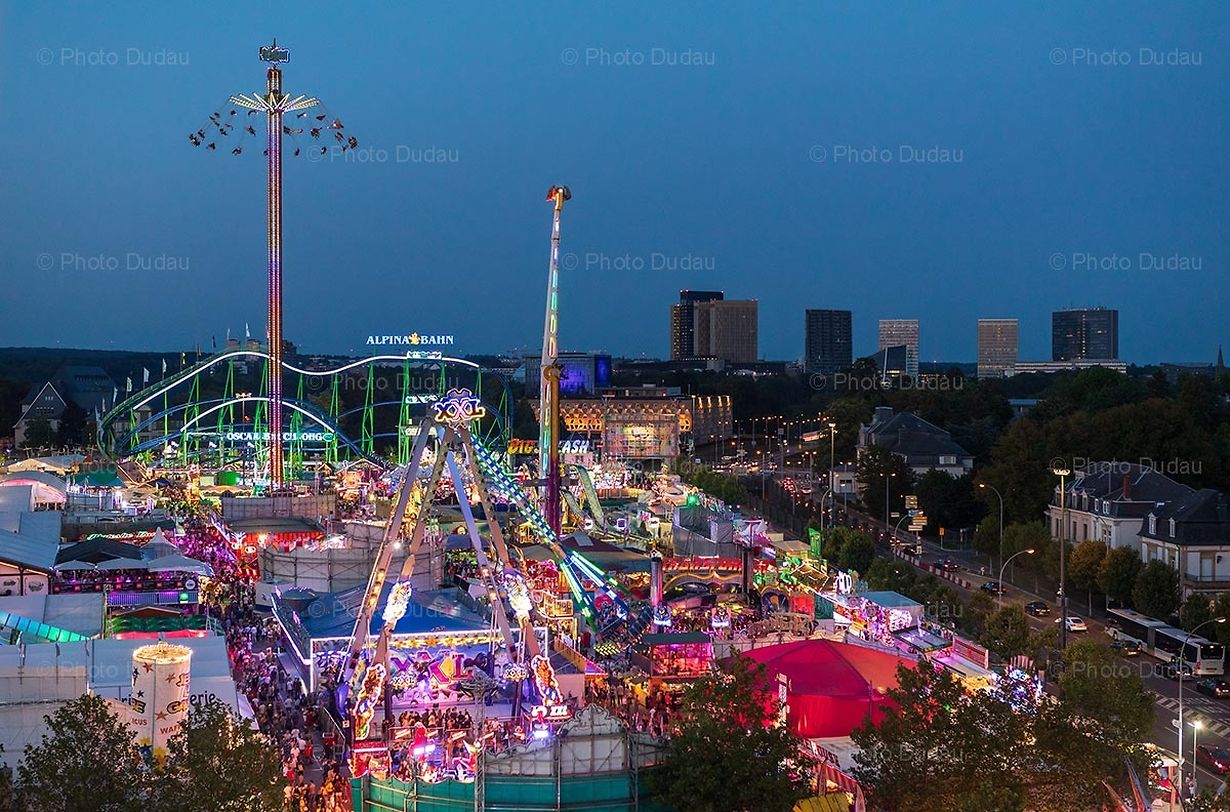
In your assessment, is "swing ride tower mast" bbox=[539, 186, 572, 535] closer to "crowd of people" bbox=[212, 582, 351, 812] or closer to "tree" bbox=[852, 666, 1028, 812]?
"crowd of people" bbox=[212, 582, 351, 812]

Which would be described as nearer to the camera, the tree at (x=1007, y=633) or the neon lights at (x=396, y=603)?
the neon lights at (x=396, y=603)

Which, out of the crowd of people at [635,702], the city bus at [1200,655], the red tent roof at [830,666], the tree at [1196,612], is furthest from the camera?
the tree at [1196,612]

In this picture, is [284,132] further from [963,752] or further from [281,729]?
[963,752]

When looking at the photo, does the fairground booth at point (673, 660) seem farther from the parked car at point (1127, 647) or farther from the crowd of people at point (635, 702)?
the parked car at point (1127, 647)

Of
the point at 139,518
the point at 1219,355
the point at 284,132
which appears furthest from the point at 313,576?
the point at 1219,355

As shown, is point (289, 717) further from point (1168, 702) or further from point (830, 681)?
point (1168, 702)

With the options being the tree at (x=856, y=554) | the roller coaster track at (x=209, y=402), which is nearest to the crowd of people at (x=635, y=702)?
the tree at (x=856, y=554)
